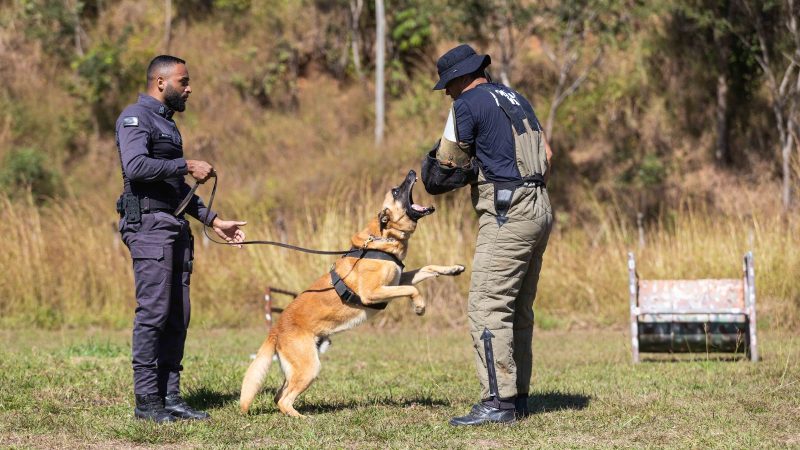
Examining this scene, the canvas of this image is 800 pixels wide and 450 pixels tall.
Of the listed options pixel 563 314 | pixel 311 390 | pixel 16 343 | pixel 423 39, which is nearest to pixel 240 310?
pixel 16 343

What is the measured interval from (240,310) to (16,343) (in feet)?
10.2

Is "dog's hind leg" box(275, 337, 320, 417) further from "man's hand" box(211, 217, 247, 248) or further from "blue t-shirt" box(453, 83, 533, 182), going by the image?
"blue t-shirt" box(453, 83, 533, 182)

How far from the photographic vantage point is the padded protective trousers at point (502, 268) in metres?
5.54

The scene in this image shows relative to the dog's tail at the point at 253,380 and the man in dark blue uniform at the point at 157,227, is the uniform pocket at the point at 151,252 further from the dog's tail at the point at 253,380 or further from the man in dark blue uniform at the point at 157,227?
the dog's tail at the point at 253,380

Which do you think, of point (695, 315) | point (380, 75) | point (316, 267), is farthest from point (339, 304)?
point (380, 75)

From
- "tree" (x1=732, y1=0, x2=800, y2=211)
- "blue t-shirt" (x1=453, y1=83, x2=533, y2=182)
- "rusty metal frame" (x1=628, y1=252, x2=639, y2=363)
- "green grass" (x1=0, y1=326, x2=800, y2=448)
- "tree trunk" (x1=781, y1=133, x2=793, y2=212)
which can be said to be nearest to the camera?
"green grass" (x1=0, y1=326, x2=800, y2=448)

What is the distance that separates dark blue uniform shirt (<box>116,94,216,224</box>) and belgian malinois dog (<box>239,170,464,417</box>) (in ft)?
3.17

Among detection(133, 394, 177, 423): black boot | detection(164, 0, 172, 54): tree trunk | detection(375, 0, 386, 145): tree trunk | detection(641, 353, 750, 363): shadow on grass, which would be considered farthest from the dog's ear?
detection(164, 0, 172, 54): tree trunk

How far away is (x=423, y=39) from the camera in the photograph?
26.1 m

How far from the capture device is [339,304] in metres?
6.27

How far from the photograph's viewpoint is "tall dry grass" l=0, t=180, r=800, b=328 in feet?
41.1

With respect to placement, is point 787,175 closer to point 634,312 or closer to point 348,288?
point 634,312

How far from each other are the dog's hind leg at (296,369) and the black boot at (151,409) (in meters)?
0.68

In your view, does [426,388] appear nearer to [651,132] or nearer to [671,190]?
[671,190]
